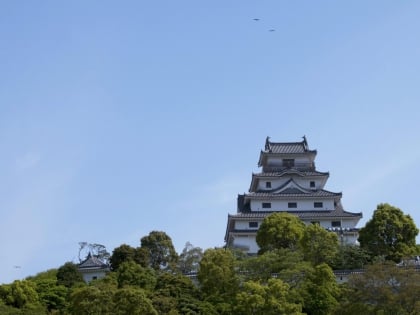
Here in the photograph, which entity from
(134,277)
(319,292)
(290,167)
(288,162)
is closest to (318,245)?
(319,292)

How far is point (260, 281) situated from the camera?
37438 mm

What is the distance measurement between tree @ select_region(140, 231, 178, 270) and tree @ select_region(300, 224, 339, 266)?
32.2ft

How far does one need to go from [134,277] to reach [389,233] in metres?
14.2

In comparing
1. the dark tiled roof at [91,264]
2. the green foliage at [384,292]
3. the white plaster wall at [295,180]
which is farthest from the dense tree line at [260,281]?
the white plaster wall at [295,180]

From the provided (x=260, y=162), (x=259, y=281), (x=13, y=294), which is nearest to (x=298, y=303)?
(x=259, y=281)

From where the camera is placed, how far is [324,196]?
56.3m

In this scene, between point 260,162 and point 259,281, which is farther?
point 260,162

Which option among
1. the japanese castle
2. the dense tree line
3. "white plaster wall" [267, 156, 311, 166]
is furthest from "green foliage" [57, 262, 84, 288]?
"white plaster wall" [267, 156, 311, 166]

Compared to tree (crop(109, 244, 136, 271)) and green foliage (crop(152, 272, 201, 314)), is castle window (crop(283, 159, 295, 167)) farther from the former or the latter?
green foliage (crop(152, 272, 201, 314))

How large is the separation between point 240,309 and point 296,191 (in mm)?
23795

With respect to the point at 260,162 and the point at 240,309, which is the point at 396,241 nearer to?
the point at 240,309

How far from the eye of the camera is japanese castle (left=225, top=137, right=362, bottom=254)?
54688 millimetres

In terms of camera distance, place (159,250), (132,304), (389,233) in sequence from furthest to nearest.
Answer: (159,250)
(389,233)
(132,304)

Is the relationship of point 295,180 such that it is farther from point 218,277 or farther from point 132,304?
point 132,304
